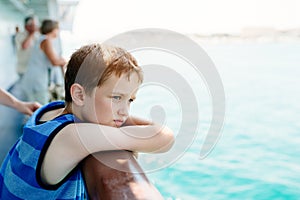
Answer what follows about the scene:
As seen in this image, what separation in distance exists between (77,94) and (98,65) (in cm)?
10

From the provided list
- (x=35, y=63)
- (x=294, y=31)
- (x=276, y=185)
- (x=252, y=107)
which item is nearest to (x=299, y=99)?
(x=252, y=107)

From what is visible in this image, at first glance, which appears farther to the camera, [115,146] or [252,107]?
[252,107]

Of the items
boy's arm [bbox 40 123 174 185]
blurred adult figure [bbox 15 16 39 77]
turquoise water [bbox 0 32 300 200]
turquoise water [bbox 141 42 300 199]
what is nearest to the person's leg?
boy's arm [bbox 40 123 174 185]

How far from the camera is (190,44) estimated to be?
948mm

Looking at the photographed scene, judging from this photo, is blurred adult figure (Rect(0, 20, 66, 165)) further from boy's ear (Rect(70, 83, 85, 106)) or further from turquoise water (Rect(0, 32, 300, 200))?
boy's ear (Rect(70, 83, 85, 106))

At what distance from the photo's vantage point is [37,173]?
0.76m

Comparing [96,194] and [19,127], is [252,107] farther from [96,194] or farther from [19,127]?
[96,194]

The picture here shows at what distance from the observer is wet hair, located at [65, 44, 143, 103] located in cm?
85

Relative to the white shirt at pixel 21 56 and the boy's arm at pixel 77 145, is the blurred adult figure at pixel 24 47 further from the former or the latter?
the boy's arm at pixel 77 145

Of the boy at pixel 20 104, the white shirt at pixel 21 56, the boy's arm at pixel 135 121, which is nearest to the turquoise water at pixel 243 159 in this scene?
the white shirt at pixel 21 56

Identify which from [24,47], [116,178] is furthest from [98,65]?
[24,47]

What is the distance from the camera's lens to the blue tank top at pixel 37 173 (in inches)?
30.4

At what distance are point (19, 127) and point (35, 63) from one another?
1.50m

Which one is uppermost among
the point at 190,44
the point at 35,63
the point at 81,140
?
the point at 35,63
